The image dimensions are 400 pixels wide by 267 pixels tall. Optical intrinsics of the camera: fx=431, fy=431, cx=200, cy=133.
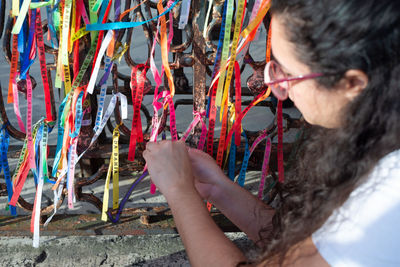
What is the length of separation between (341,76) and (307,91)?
4.1 inches

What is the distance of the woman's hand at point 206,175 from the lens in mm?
1348

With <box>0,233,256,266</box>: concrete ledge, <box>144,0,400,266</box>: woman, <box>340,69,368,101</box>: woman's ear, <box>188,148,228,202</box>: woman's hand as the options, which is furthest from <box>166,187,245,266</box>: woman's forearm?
<box>0,233,256,266</box>: concrete ledge

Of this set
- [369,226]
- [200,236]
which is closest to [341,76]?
[369,226]

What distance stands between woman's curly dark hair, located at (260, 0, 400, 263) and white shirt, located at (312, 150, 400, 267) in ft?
0.15

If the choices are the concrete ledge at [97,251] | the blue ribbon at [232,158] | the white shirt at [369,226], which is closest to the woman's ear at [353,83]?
the white shirt at [369,226]

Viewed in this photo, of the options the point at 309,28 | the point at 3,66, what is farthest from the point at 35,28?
the point at 3,66

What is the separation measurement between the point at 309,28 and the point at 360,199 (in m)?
0.35

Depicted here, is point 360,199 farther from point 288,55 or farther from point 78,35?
point 78,35

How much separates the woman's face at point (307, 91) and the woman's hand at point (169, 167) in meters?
0.37

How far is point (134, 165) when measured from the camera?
178 cm

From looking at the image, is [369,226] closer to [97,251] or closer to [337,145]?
[337,145]

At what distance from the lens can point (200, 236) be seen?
1.07m

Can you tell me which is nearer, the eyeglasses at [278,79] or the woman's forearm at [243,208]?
the eyeglasses at [278,79]

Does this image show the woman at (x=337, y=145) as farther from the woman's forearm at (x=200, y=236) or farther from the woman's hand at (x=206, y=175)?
the woman's hand at (x=206, y=175)
